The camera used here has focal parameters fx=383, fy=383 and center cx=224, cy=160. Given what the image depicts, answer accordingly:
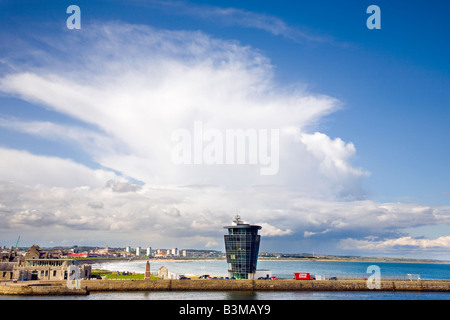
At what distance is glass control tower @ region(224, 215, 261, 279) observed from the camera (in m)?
105

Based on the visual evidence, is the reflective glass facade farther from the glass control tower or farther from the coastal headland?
the coastal headland

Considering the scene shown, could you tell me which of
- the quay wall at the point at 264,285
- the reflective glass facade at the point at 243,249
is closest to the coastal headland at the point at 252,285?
the quay wall at the point at 264,285

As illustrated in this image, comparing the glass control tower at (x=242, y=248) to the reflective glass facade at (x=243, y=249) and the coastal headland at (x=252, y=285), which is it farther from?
the coastal headland at (x=252, y=285)

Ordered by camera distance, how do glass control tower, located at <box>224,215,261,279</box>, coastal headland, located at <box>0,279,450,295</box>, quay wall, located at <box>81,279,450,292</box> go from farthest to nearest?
glass control tower, located at <box>224,215,261,279</box>
quay wall, located at <box>81,279,450,292</box>
coastal headland, located at <box>0,279,450,295</box>

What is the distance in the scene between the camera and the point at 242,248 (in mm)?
106000

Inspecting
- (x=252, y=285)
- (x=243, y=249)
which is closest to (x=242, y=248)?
(x=243, y=249)

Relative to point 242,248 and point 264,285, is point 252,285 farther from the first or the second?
point 242,248

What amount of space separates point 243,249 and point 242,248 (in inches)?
15.3

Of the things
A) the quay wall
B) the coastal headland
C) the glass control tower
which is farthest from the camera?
the glass control tower

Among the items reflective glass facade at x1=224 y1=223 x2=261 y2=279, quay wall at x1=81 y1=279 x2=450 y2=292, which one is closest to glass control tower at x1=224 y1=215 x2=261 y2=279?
reflective glass facade at x1=224 y1=223 x2=261 y2=279

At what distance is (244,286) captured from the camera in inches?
3910
